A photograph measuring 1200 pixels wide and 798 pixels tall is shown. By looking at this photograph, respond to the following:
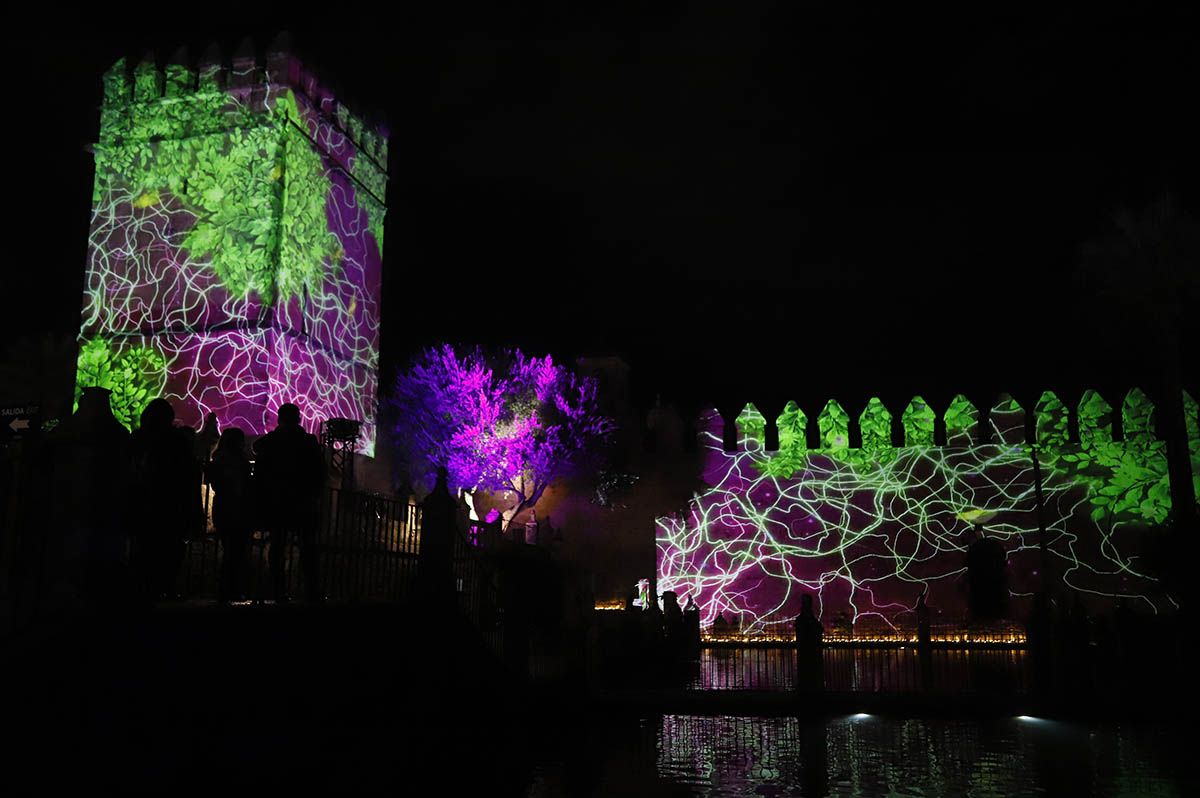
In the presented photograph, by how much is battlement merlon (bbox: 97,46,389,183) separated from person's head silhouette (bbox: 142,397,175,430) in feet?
50.6

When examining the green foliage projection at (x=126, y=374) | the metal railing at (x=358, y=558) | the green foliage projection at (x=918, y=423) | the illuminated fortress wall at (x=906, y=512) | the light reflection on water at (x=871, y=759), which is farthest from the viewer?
the green foliage projection at (x=918, y=423)

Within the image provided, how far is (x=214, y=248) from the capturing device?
2067 centimetres

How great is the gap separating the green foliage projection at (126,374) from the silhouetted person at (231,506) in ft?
45.8

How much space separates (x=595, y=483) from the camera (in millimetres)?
26219

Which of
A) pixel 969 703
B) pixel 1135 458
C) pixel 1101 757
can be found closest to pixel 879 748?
pixel 1101 757

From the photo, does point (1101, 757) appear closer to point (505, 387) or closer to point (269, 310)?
point (269, 310)

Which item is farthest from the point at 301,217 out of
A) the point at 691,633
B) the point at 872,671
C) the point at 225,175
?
the point at 872,671

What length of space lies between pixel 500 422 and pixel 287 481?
66.1 ft

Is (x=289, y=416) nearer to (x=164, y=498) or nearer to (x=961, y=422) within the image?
(x=164, y=498)

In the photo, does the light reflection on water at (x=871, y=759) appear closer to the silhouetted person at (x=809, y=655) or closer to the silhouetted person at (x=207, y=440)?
the silhouetted person at (x=809, y=655)

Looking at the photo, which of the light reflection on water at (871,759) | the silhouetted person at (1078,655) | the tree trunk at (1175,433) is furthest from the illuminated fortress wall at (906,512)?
the light reflection on water at (871,759)

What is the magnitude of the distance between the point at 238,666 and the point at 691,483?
1942cm

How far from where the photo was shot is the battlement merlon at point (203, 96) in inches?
824

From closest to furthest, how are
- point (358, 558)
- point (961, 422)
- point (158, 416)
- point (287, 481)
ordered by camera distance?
point (158, 416), point (287, 481), point (358, 558), point (961, 422)
